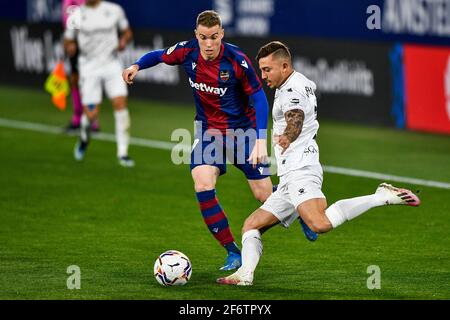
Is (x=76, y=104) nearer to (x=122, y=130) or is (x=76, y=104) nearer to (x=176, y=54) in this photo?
(x=122, y=130)

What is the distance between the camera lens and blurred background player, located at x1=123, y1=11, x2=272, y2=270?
10.8m

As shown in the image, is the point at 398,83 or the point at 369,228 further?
the point at 398,83

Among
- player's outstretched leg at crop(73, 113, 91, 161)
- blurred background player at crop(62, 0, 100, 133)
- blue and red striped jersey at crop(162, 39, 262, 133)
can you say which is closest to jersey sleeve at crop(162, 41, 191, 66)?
blue and red striped jersey at crop(162, 39, 262, 133)

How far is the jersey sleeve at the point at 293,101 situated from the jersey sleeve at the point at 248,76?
4.23ft

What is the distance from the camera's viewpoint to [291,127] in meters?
9.60

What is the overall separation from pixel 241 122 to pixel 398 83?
9.82m

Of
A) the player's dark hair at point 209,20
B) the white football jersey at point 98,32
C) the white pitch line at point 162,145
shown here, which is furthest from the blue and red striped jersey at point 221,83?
the white football jersey at point 98,32

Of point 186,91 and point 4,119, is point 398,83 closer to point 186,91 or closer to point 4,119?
point 186,91

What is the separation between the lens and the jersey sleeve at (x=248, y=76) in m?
11.0

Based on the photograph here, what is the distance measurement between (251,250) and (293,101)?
1363mm

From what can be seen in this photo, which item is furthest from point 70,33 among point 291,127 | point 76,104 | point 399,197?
point 399,197

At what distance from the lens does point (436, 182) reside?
631 inches

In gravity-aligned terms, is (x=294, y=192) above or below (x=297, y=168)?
below
